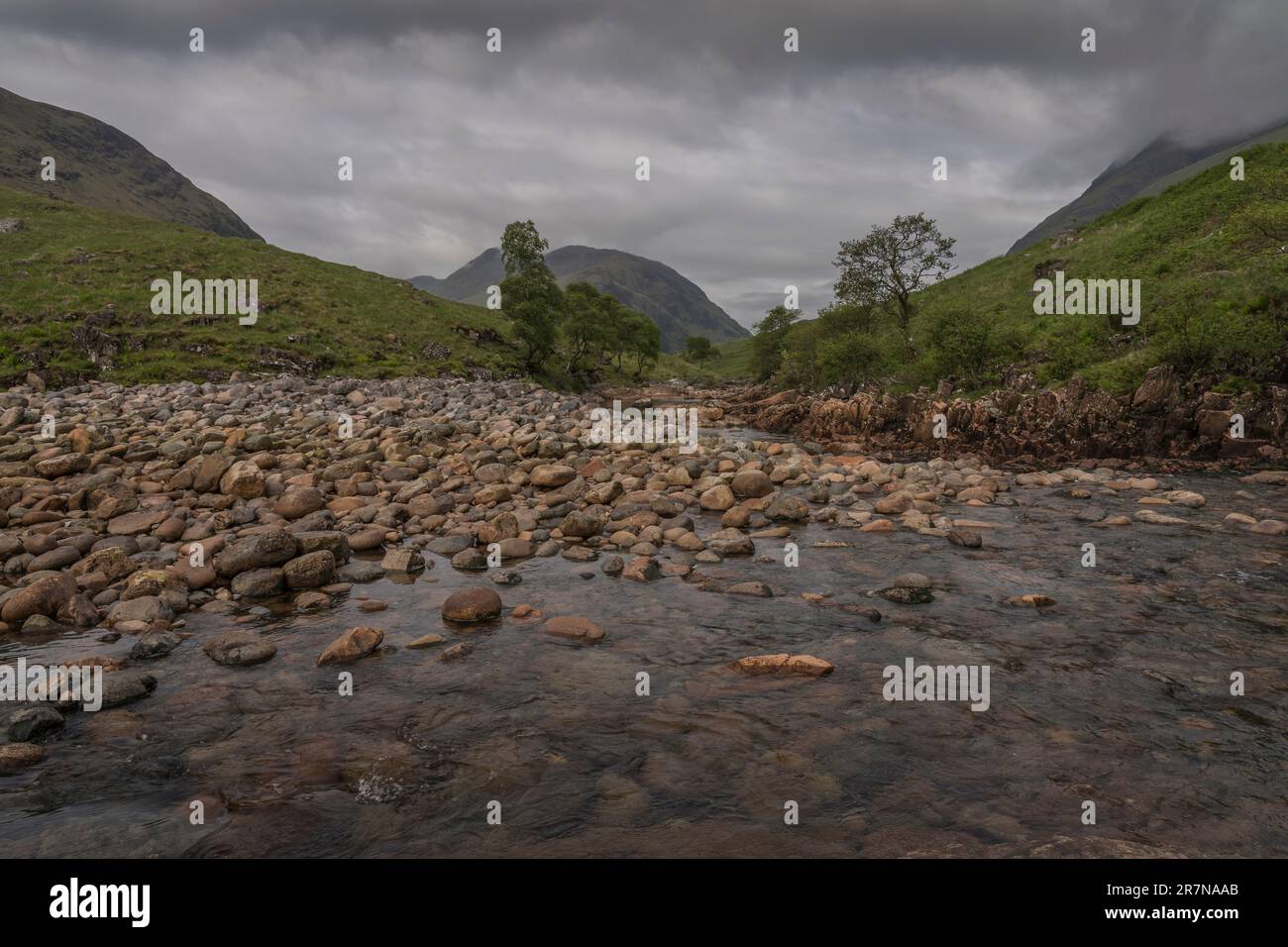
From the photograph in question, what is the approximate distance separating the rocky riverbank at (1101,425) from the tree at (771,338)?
6435 centimetres

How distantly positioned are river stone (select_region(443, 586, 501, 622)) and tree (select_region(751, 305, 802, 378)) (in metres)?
89.2

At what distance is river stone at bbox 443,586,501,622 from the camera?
10.9 meters

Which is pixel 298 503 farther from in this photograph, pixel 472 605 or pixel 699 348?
pixel 699 348

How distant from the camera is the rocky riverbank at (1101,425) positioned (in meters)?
22.8

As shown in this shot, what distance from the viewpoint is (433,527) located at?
632 inches

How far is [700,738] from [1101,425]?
27.7 metres

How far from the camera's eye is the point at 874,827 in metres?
5.58

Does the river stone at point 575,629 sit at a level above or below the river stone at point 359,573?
below

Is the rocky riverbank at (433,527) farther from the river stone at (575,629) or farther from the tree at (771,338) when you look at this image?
the tree at (771,338)

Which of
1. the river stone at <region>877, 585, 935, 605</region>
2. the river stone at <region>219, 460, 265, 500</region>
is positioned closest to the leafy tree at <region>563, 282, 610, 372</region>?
the river stone at <region>219, 460, 265, 500</region>

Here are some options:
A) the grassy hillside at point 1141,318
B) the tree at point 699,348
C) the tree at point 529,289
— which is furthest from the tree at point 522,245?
the tree at point 699,348

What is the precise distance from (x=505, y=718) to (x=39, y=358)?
51.7m
